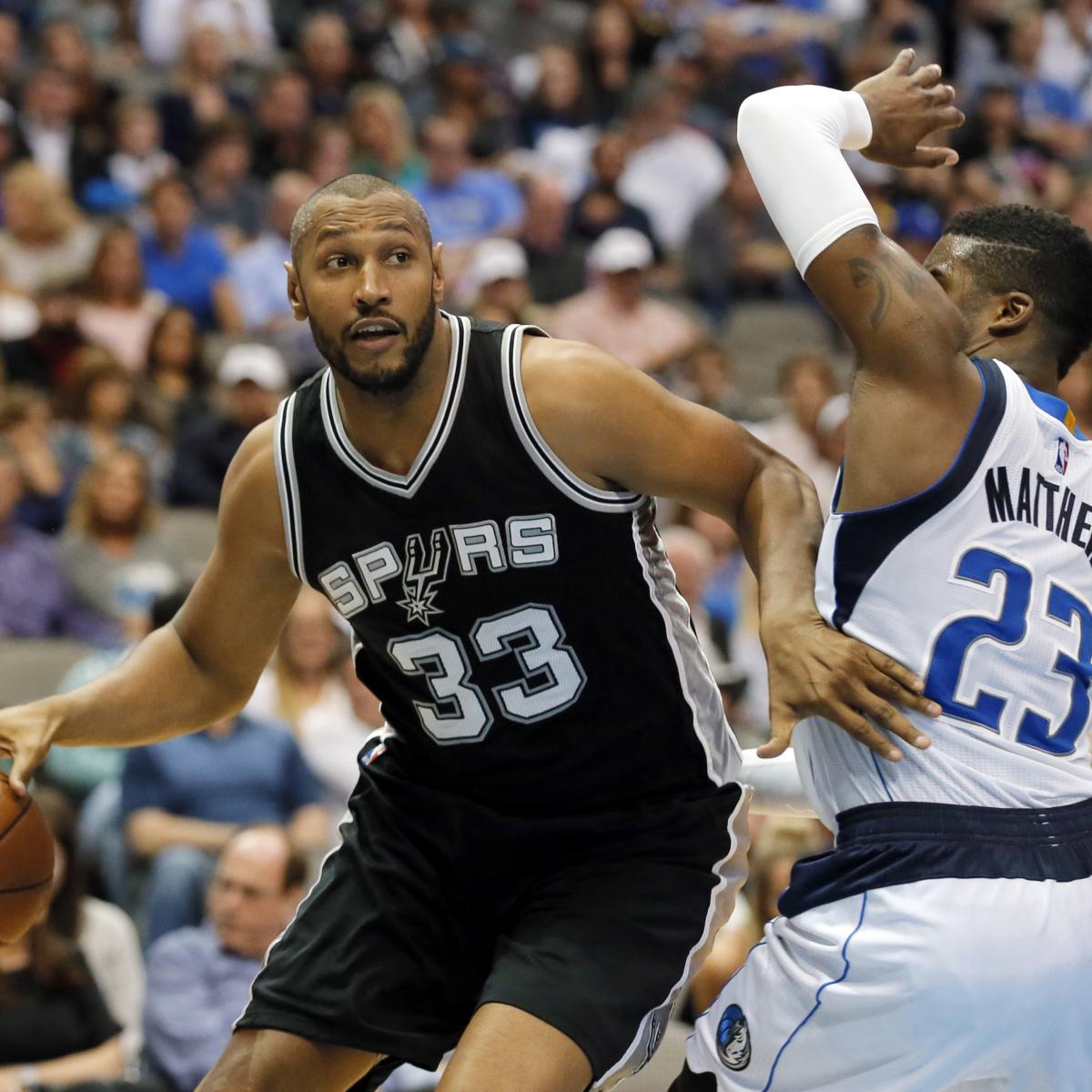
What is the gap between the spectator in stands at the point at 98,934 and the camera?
6023 millimetres

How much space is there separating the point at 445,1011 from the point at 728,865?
2.18ft

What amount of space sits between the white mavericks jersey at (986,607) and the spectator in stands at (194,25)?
31.4 ft

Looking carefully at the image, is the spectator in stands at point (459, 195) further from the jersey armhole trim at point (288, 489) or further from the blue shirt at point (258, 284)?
the jersey armhole trim at point (288, 489)

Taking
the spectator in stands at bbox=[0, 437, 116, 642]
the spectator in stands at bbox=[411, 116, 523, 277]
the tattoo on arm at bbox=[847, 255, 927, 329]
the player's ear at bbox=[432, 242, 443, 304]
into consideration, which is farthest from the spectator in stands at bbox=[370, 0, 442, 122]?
the tattoo on arm at bbox=[847, 255, 927, 329]

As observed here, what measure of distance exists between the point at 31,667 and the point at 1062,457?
208 inches

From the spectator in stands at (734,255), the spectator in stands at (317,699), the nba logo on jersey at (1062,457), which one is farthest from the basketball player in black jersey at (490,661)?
the spectator in stands at (734,255)

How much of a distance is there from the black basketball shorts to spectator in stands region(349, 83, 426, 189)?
776 centimetres

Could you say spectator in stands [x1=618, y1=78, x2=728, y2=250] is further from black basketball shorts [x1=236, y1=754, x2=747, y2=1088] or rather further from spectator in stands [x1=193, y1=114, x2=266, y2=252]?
black basketball shorts [x1=236, y1=754, x2=747, y2=1088]

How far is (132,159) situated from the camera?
10.9 m

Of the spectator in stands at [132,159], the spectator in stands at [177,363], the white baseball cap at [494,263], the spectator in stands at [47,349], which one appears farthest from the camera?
the spectator in stands at [132,159]

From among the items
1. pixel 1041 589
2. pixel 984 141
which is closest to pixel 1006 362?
pixel 1041 589

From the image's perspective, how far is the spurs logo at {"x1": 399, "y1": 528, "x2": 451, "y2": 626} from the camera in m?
3.60

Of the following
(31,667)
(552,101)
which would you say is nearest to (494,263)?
(552,101)

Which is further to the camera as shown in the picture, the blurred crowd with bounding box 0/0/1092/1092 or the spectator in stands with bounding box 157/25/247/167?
the spectator in stands with bounding box 157/25/247/167
